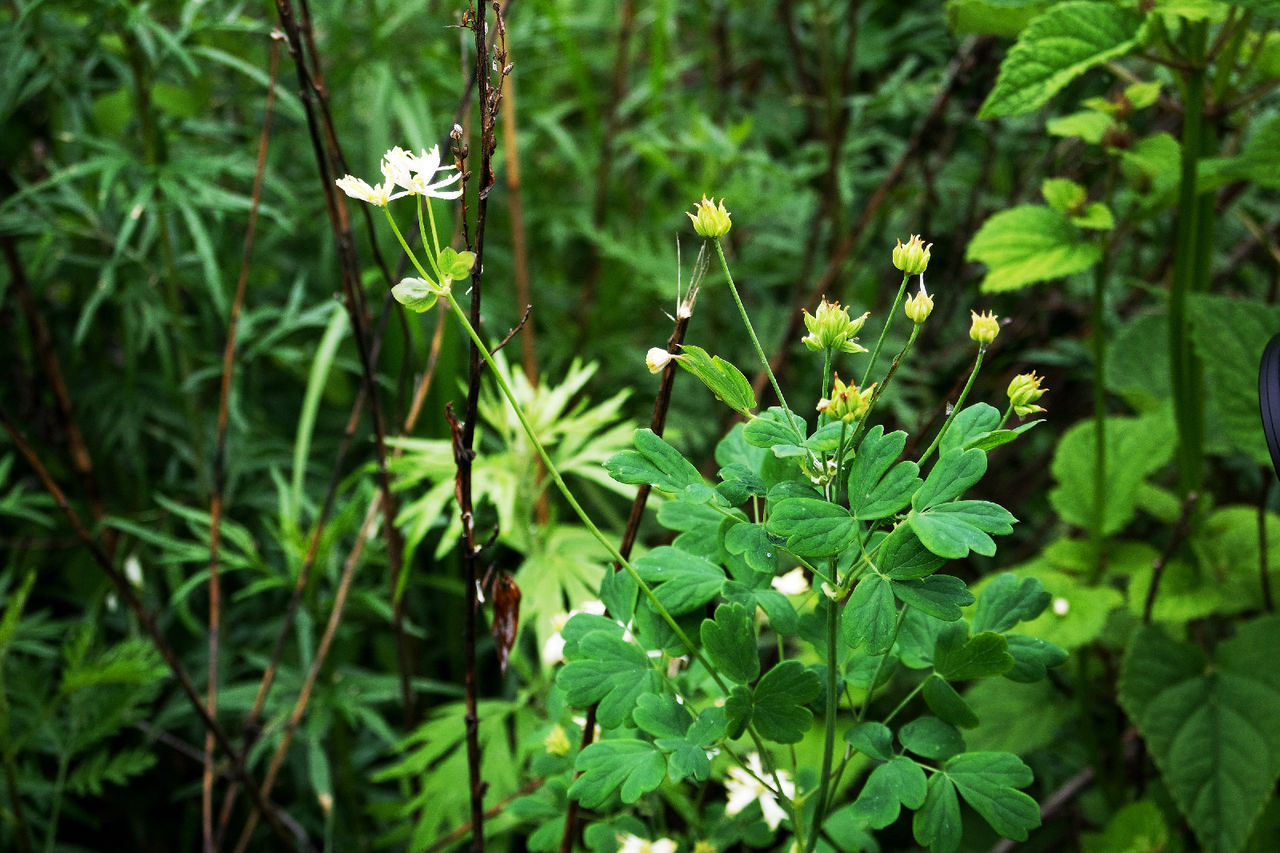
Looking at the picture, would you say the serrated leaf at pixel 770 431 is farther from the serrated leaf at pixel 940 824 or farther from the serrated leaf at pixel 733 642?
the serrated leaf at pixel 940 824

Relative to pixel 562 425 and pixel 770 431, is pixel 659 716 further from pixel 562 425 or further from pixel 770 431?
pixel 562 425

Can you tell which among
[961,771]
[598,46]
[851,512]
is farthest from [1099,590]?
[598,46]

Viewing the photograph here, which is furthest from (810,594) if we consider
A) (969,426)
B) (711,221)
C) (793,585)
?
(711,221)

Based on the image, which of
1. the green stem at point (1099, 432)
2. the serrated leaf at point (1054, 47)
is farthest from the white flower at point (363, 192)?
the green stem at point (1099, 432)

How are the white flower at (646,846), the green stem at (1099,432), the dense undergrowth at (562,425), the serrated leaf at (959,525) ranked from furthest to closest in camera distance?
the green stem at (1099,432)
the dense undergrowth at (562,425)
the white flower at (646,846)
the serrated leaf at (959,525)

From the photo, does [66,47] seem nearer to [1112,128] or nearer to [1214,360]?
[1112,128]
